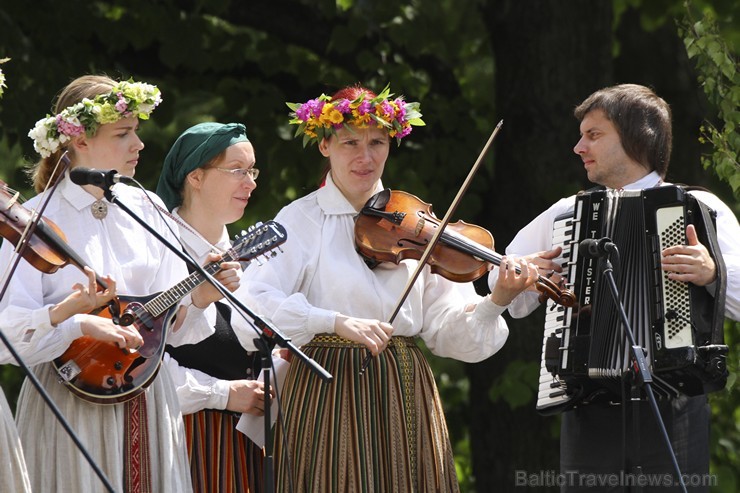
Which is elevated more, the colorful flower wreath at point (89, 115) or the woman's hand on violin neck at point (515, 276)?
the colorful flower wreath at point (89, 115)

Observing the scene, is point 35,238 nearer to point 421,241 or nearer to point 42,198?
point 42,198

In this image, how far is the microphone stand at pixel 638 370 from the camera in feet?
15.3

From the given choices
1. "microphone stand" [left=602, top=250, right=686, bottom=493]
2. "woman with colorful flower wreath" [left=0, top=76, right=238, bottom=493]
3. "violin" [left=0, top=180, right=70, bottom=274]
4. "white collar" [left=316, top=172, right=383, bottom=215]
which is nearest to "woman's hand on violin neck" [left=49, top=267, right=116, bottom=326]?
"woman with colorful flower wreath" [left=0, top=76, right=238, bottom=493]

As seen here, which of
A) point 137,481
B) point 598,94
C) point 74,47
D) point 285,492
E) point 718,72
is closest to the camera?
point 137,481

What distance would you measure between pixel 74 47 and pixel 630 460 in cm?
484

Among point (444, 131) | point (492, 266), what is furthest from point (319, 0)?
point (492, 266)

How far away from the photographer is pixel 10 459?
4.43 meters

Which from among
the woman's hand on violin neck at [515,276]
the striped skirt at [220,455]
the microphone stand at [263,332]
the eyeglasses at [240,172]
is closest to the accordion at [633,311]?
the woman's hand on violin neck at [515,276]

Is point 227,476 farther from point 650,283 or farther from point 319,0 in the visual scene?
point 319,0

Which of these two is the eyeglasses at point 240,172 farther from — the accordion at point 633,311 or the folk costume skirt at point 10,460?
the folk costume skirt at point 10,460

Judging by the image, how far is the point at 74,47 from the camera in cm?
855

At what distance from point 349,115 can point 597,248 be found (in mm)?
1130

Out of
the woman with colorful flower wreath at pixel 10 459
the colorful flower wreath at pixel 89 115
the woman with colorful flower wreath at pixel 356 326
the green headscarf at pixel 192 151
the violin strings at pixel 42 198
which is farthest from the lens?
the green headscarf at pixel 192 151

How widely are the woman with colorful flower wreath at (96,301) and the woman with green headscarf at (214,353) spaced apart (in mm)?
312
